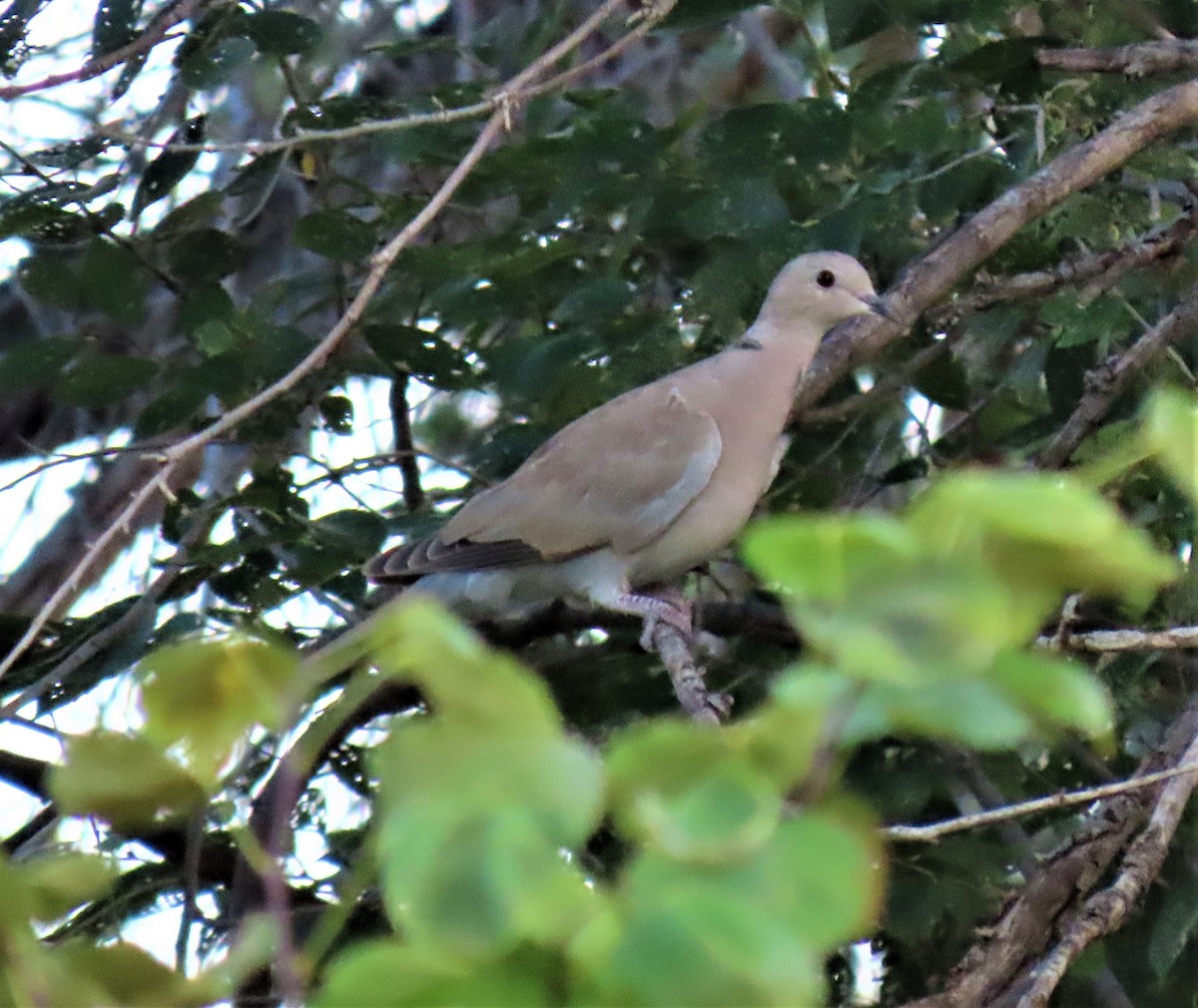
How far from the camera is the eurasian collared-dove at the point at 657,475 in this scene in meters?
3.16

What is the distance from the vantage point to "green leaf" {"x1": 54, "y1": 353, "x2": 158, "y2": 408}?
116 inches

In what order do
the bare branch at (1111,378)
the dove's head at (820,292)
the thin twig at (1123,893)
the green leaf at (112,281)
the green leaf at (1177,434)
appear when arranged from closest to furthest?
1. the green leaf at (1177,434)
2. the thin twig at (1123,893)
3. the bare branch at (1111,378)
4. the green leaf at (112,281)
5. the dove's head at (820,292)

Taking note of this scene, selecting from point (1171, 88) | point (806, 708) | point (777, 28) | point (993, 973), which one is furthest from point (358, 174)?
point (806, 708)

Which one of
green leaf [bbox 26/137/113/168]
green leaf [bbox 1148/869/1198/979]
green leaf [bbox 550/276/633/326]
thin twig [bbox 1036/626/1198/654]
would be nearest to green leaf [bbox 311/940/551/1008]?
thin twig [bbox 1036/626/1198/654]

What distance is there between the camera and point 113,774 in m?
0.89

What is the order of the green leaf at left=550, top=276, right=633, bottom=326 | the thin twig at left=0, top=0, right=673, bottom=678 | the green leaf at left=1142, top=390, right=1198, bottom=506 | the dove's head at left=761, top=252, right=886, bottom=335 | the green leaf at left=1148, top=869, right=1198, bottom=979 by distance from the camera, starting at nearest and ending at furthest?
the green leaf at left=1142, top=390, right=1198, bottom=506
the thin twig at left=0, top=0, right=673, bottom=678
the green leaf at left=1148, top=869, right=1198, bottom=979
the green leaf at left=550, top=276, right=633, bottom=326
the dove's head at left=761, top=252, right=886, bottom=335

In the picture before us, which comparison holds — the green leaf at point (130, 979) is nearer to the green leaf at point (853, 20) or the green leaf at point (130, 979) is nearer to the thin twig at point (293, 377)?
the thin twig at point (293, 377)

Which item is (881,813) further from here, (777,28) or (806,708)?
(777,28)

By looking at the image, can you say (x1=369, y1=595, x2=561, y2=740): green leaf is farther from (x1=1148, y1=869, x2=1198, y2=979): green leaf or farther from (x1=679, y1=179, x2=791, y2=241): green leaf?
(x1=679, y1=179, x2=791, y2=241): green leaf

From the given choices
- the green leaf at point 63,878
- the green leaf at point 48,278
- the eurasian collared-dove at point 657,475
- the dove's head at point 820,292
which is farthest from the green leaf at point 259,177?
the green leaf at point 63,878

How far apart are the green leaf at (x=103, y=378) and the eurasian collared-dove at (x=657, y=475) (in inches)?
20.9

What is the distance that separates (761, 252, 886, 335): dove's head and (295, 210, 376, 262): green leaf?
763mm

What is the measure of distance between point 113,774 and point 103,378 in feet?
7.14

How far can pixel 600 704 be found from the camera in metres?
3.06
